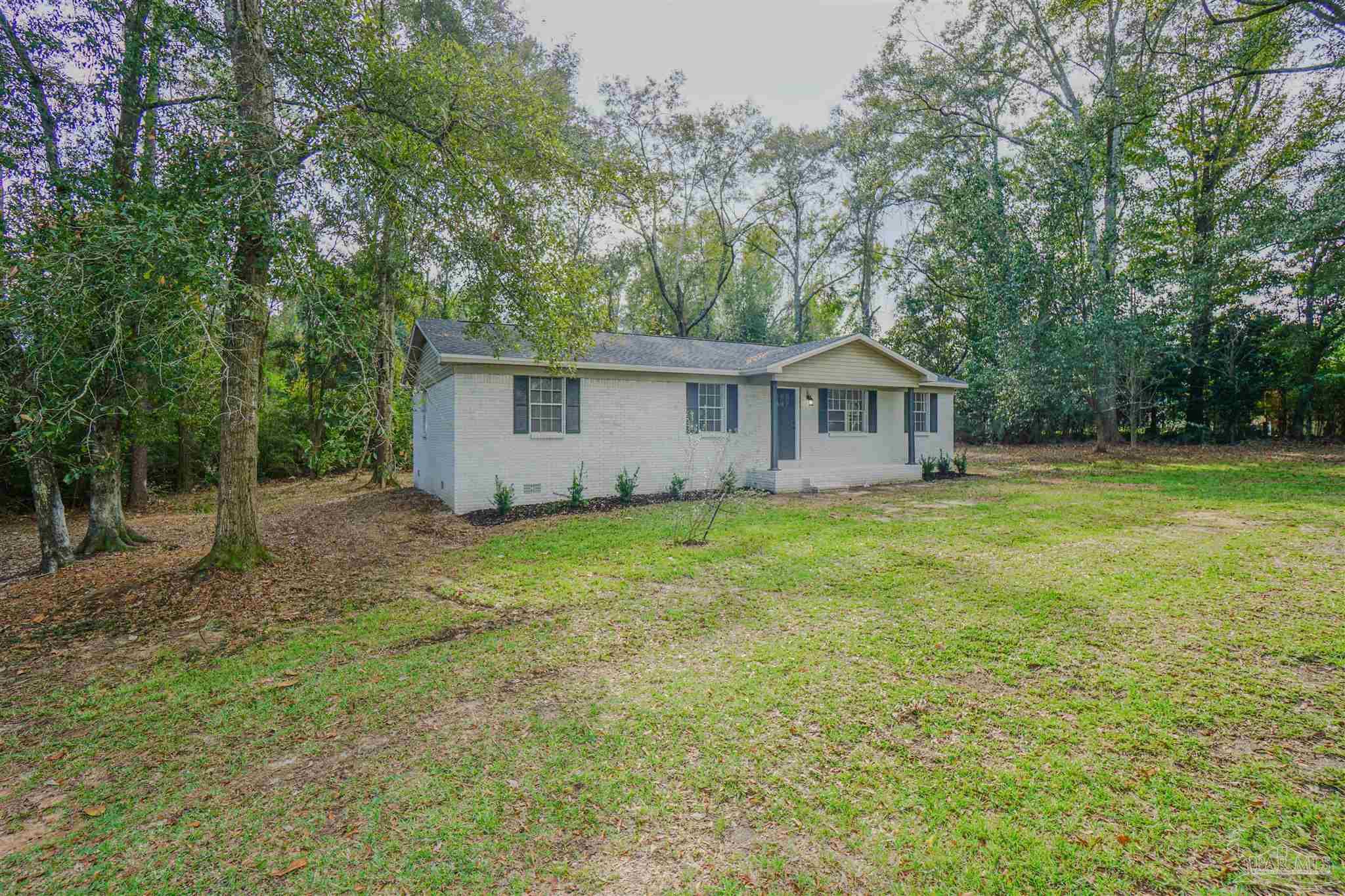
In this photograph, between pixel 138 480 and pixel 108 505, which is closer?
pixel 108 505

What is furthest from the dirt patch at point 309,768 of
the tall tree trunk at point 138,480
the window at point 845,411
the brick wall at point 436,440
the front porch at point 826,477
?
the tall tree trunk at point 138,480

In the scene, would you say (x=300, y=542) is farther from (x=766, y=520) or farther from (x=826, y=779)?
(x=826, y=779)

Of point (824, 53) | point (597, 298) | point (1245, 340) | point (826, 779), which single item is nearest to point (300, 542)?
point (597, 298)

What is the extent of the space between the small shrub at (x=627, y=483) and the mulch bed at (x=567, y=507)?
0.11 metres

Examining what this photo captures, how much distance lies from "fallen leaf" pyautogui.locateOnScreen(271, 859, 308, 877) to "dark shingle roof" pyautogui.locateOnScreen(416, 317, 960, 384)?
310 inches

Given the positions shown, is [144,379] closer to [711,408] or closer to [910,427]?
[711,408]

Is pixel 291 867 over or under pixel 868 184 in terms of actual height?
under

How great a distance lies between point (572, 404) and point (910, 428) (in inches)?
394

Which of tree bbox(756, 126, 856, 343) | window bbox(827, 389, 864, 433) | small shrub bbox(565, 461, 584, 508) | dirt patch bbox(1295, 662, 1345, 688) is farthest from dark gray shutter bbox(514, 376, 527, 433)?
tree bbox(756, 126, 856, 343)

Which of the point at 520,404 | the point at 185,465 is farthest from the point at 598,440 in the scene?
the point at 185,465

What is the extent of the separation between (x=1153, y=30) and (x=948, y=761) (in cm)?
2309

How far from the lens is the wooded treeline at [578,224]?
5520 millimetres

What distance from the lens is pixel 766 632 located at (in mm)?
4871

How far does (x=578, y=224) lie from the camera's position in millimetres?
11086
